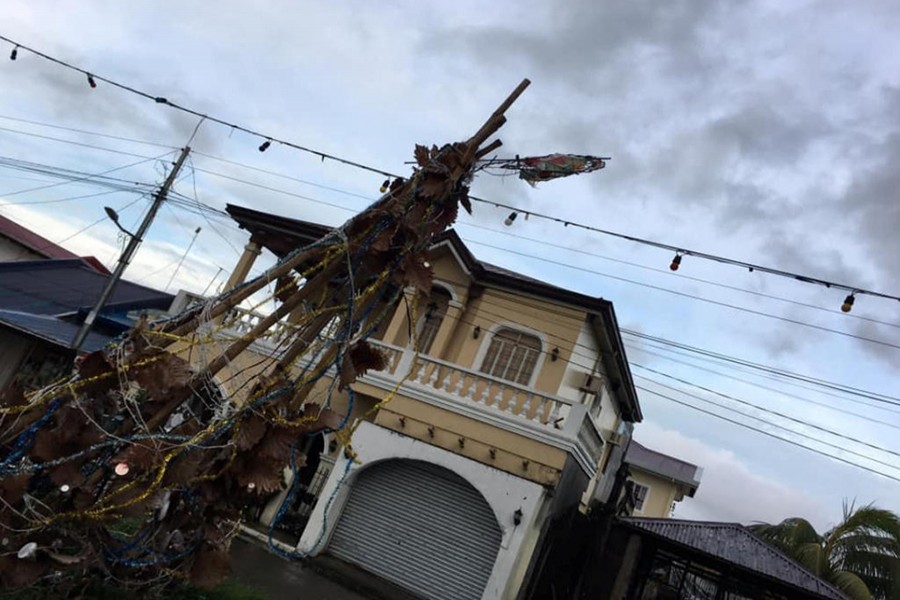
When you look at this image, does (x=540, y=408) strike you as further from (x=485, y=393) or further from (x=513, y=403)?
(x=485, y=393)

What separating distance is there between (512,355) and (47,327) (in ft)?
41.2

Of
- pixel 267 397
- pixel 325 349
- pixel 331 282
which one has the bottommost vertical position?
pixel 267 397

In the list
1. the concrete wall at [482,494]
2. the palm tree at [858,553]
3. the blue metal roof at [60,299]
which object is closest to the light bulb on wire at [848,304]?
A: the concrete wall at [482,494]

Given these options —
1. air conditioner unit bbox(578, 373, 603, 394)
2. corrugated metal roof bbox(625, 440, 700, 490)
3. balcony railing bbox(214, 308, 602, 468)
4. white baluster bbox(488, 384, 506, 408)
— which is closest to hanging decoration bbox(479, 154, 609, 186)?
balcony railing bbox(214, 308, 602, 468)

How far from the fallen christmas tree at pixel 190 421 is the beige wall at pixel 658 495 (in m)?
25.9

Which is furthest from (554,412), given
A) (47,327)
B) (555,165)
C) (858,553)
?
(47,327)

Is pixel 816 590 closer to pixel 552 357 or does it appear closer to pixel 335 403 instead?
pixel 552 357

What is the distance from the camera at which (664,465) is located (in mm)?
27953

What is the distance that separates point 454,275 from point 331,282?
31.5 feet

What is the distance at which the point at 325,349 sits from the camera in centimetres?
464

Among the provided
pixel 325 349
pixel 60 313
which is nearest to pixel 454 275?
pixel 325 349

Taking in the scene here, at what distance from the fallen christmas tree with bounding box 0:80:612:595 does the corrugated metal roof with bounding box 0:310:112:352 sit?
36.2 ft

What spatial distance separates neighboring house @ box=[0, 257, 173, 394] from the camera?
606 inches

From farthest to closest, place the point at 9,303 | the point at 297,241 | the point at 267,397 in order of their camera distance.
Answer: the point at 9,303 < the point at 297,241 < the point at 267,397
